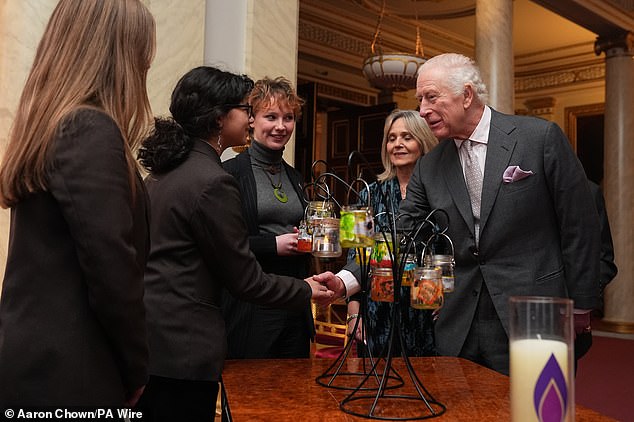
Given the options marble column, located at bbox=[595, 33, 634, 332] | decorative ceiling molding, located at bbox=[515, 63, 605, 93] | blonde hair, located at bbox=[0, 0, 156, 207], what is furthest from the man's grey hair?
decorative ceiling molding, located at bbox=[515, 63, 605, 93]

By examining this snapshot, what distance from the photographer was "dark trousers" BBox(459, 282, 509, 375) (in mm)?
2086

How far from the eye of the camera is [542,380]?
32.4 inches

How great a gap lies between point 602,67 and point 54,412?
37.2 feet

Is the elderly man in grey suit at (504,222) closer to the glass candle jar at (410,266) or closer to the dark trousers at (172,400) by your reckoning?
the glass candle jar at (410,266)

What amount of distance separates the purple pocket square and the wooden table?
59cm

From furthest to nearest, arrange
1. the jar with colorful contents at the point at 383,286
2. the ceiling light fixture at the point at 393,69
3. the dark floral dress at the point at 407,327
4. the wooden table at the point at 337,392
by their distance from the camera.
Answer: the ceiling light fixture at the point at 393,69
the dark floral dress at the point at 407,327
the jar with colorful contents at the point at 383,286
the wooden table at the point at 337,392

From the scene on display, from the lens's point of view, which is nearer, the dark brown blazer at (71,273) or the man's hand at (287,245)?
the dark brown blazer at (71,273)

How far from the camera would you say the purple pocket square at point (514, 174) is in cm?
208

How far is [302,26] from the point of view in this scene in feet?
30.3

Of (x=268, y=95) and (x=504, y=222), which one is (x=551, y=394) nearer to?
(x=504, y=222)

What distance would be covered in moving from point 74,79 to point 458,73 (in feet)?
4.43

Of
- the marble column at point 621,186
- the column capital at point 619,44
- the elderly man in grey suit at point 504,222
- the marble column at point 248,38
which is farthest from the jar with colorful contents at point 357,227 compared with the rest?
the column capital at point 619,44

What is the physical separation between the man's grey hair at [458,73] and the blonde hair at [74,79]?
1.16m

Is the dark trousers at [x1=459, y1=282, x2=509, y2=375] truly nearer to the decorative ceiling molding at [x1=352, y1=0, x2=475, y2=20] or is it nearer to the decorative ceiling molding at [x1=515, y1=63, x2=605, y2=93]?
the decorative ceiling molding at [x1=352, y1=0, x2=475, y2=20]
